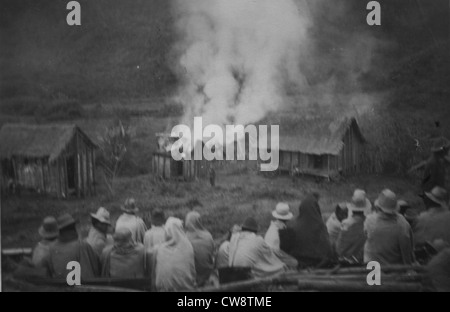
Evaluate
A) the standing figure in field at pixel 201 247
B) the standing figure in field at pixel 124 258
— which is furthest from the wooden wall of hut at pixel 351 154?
the standing figure in field at pixel 124 258

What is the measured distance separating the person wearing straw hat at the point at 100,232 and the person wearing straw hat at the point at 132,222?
0.16 m

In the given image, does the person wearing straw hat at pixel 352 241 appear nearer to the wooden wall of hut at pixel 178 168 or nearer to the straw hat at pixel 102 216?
the wooden wall of hut at pixel 178 168

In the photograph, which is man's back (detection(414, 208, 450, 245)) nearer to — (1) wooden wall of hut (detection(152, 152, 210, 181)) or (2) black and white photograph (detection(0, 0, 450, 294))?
(2) black and white photograph (detection(0, 0, 450, 294))

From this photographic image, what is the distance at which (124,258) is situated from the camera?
7852 mm

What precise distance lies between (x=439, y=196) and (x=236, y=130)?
2.57m

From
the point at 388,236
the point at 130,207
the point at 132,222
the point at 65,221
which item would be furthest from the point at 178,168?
the point at 388,236

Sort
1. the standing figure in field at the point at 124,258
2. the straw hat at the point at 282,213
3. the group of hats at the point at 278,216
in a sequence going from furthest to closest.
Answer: the straw hat at the point at 282,213
the group of hats at the point at 278,216
the standing figure in field at the point at 124,258

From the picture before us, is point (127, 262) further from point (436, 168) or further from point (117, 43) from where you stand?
point (436, 168)

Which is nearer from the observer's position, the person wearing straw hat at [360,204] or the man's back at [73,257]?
the man's back at [73,257]

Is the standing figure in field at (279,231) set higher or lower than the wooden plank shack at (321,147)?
lower

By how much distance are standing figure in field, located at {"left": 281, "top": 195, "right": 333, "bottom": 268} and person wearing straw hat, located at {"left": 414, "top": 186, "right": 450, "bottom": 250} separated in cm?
112

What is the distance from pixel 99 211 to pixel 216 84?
2.06 m

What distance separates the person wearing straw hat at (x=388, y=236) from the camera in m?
8.07

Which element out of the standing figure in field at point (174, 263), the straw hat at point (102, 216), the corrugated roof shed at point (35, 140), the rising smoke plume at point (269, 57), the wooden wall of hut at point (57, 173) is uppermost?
the rising smoke plume at point (269, 57)
